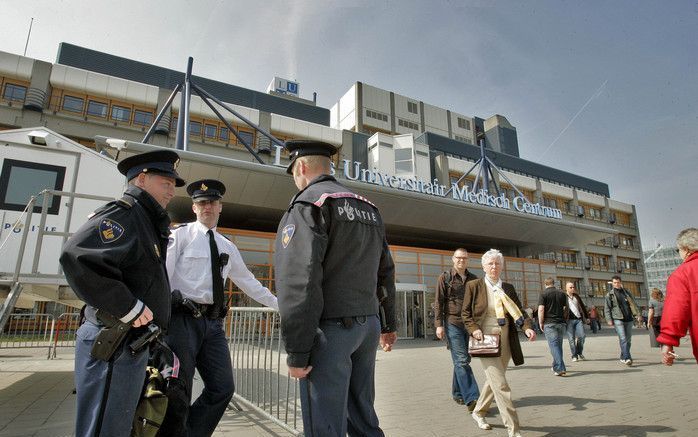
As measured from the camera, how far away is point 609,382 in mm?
6898

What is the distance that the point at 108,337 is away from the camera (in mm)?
2105

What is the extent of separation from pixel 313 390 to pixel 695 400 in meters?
6.00

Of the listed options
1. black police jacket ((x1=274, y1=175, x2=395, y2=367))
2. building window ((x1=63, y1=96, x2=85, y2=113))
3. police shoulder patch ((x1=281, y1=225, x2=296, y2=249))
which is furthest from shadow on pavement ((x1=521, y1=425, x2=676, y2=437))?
building window ((x1=63, y1=96, x2=85, y2=113))

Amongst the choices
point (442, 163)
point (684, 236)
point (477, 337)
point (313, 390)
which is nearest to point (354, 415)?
point (313, 390)

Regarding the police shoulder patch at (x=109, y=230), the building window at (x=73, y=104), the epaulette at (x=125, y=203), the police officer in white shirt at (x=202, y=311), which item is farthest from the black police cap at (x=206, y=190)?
the building window at (x=73, y=104)

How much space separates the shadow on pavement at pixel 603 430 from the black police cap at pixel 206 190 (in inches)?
155

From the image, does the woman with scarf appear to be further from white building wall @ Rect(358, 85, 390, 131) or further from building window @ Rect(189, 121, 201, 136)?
white building wall @ Rect(358, 85, 390, 131)

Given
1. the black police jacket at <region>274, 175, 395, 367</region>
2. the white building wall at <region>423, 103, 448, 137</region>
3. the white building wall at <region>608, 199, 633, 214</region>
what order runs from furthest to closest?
the white building wall at <region>608, 199, 633, 214</region> < the white building wall at <region>423, 103, 448, 137</region> < the black police jacket at <region>274, 175, 395, 367</region>

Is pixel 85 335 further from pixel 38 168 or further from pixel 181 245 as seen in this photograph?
pixel 38 168

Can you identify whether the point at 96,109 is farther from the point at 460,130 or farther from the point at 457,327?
the point at 460,130

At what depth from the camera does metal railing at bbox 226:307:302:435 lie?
14.2 feet

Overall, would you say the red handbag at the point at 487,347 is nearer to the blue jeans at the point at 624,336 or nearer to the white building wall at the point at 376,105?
the blue jeans at the point at 624,336

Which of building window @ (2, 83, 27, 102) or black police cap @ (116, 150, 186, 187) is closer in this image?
black police cap @ (116, 150, 186, 187)

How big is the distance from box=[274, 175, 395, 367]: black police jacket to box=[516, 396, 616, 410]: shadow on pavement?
165 inches
